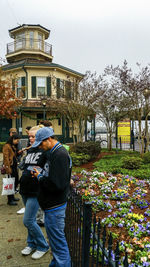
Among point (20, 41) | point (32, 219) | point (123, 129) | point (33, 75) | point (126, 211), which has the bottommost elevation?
point (126, 211)

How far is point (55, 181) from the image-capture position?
6.56 feet

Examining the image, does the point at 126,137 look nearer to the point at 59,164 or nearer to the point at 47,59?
the point at 47,59

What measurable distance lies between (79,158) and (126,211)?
17.2 feet

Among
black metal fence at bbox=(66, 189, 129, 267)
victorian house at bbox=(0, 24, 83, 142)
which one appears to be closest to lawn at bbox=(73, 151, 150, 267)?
black metal fence at bbox=(66, 189, 129, 267)

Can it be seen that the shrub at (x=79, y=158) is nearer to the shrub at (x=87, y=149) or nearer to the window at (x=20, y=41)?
the shrub at (x=87, y=149)

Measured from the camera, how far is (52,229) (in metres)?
2.16

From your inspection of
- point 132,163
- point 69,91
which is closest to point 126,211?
point 132,163

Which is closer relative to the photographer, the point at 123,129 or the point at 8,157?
the point at 8,157

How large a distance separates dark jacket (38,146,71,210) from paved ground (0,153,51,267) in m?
1.28

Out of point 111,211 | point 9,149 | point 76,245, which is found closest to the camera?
point 76,245

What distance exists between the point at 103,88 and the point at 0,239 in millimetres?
10984

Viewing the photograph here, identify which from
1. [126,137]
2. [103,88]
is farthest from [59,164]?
[126,137]

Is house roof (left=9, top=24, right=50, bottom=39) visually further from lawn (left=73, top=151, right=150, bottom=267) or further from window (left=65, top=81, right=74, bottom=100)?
lawn (left=73, top=151, right=150, bottom=267)

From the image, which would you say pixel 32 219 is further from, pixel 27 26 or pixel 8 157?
pixel 27 26
